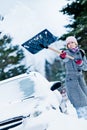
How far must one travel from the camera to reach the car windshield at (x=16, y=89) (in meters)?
9.52

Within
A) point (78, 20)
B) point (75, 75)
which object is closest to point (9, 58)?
point (78, 20)

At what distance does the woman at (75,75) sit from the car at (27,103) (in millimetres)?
608

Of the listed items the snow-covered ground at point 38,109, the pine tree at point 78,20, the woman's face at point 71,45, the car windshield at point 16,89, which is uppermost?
the pine tree at point 78,20

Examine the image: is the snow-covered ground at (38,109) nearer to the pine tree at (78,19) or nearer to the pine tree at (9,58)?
the pine tree at (78,19)

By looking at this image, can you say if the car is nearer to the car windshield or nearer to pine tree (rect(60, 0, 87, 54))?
the car windshield

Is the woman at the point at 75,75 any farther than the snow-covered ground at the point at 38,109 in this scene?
Yes

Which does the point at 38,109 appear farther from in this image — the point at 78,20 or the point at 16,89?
the point at 78,20

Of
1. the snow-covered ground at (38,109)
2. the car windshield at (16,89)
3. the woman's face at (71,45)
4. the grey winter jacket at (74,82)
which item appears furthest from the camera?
the grey winter jacket at (74,82)

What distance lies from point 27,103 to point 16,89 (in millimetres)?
1165

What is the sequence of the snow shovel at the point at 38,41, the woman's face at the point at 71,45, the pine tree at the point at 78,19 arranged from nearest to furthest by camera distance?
the woman's face at the point at 71,45, the snow shovel at the point at 38,41, the pine tree at the point at 78,19

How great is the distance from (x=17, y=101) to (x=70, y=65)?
185 cm

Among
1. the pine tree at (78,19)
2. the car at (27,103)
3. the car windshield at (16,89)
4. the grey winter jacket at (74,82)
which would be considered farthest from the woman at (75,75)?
the pine tree at (78,19)

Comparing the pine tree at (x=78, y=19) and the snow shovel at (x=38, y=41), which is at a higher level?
the pine tree at (x=78, y=19)

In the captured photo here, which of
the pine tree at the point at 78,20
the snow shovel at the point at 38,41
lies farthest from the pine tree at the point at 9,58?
the snow shovel at the point at 38,41
